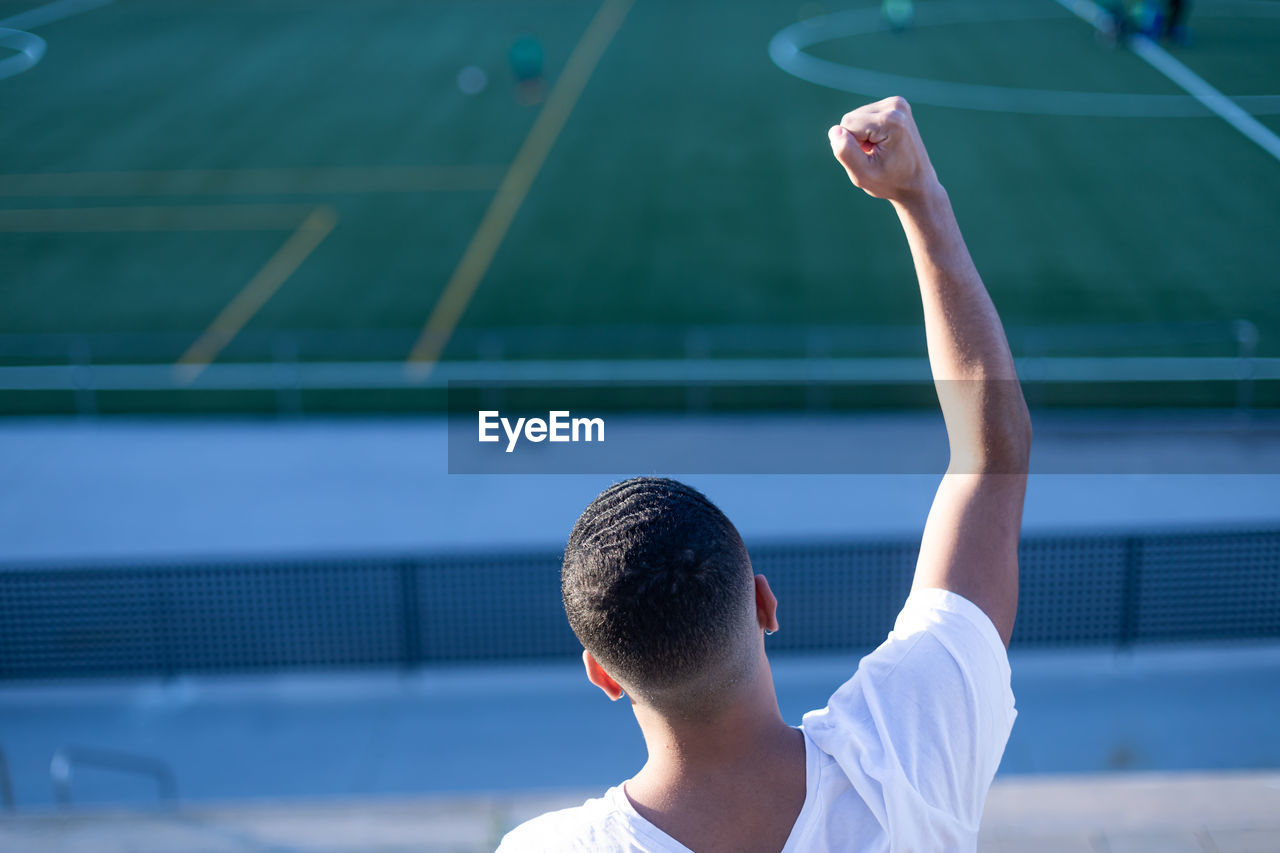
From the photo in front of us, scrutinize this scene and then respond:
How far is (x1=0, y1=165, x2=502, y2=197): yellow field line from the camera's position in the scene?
20.4 meters

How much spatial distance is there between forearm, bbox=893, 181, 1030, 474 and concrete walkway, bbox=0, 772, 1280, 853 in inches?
132

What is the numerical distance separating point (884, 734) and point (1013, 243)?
1676 cm

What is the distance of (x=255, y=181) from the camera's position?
20.9 m

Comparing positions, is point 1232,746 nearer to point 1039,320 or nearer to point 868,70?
point 1039,320

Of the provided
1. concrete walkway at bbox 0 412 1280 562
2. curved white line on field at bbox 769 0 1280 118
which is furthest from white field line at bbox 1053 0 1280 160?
concrete walkway at bbox 0 412 1280 562

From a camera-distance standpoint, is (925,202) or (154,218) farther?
(154,218)

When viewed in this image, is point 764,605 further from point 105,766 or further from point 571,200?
point 571,200

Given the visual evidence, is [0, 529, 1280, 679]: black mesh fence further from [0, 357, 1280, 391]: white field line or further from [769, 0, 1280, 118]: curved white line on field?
[769, 0, 1280, 118]: curved white line on field

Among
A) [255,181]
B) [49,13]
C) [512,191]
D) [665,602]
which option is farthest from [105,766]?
[49,13]

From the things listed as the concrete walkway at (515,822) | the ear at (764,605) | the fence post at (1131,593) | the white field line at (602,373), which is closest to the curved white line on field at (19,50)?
the white field line at (602,373)

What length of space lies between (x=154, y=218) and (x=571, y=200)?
21.9 ft

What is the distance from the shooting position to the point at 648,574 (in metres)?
1.77

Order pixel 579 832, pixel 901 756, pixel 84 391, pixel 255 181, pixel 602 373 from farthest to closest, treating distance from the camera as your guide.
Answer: pixel 255 181 < pixel 84 391 < pixel 602 373 < pixel 901 756 < pixel 579 832

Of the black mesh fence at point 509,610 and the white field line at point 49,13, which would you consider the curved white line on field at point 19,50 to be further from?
the black mesh fence at point 509,610
